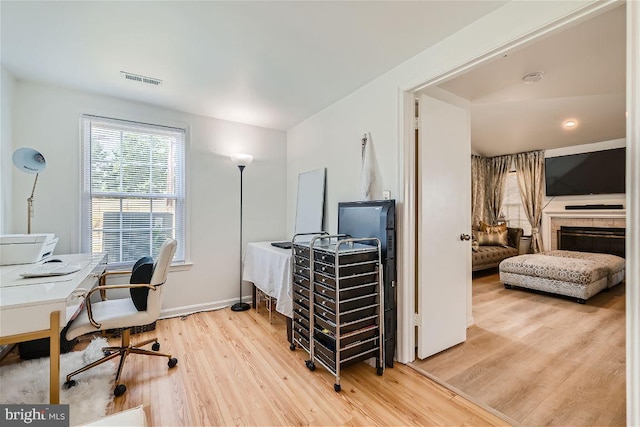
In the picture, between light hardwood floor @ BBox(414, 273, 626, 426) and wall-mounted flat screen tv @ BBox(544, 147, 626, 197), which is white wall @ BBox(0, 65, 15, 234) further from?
wall-mounted flat screen tv @ BBox(544, 147, 626, 197)

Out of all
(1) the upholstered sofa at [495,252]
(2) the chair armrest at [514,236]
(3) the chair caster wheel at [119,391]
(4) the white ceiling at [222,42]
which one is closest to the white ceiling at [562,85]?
(4) the white ceiling at [222,42]

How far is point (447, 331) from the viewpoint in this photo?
2430 millimetres

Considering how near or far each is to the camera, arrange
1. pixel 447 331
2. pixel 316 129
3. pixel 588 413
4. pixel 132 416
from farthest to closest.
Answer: pixel 316 129 → pixel 447 331 → pixel 588 413 → pixel 132 416

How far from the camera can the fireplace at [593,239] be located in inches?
192

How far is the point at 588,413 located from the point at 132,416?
240cm

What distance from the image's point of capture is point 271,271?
9.34 ft

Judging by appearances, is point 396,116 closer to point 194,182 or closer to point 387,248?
point 387,248

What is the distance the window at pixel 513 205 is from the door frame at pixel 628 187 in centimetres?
527

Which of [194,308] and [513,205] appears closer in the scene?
[194,308]

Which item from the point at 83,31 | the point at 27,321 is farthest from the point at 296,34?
the point at 27,321

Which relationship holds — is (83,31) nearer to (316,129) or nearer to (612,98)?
(316,129)

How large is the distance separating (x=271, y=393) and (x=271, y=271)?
118 cm

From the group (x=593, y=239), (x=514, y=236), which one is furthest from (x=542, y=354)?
(x=593, y=239)

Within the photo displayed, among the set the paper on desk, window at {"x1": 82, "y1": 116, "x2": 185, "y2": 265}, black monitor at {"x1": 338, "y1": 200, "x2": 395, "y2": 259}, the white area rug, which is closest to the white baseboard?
window at {"x1": 82, "y1": 116, "x2": 185, "y2": 265}
